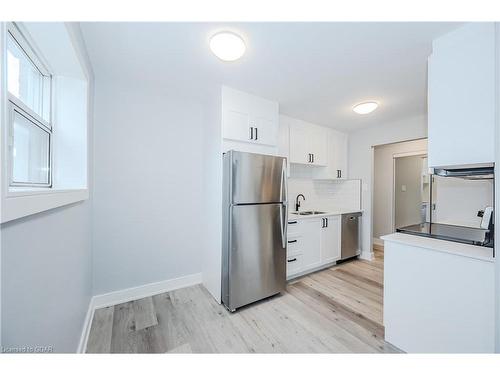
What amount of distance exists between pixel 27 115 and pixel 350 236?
3942 millimetres

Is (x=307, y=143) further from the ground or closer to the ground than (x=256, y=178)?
further from the ground

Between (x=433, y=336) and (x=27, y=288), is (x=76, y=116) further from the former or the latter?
(x=433, y=336)

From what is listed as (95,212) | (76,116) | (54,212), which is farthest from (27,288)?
(95,212)

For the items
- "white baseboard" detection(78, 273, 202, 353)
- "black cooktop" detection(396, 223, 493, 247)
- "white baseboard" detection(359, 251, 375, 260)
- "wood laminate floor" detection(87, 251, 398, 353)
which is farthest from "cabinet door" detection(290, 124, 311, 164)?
"white baseboard" detection(78, 273, 202, 353)

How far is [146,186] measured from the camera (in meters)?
2.32

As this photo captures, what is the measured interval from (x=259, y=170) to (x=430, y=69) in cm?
159

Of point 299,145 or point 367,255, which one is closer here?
point 299,145

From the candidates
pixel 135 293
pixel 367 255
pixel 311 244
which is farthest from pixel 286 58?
pixel 367 255

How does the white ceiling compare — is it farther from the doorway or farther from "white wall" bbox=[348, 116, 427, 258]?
the doorway

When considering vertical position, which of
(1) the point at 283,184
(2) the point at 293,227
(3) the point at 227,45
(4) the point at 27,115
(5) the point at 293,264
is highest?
(3) the point at 227,45

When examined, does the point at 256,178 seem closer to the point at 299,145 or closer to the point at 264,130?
the point at 264,130

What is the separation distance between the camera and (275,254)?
7.48 feet

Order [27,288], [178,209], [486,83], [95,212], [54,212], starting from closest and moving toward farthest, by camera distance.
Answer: [27,288] → [54,212] → [486,83] → [95,212] → [178,209]
